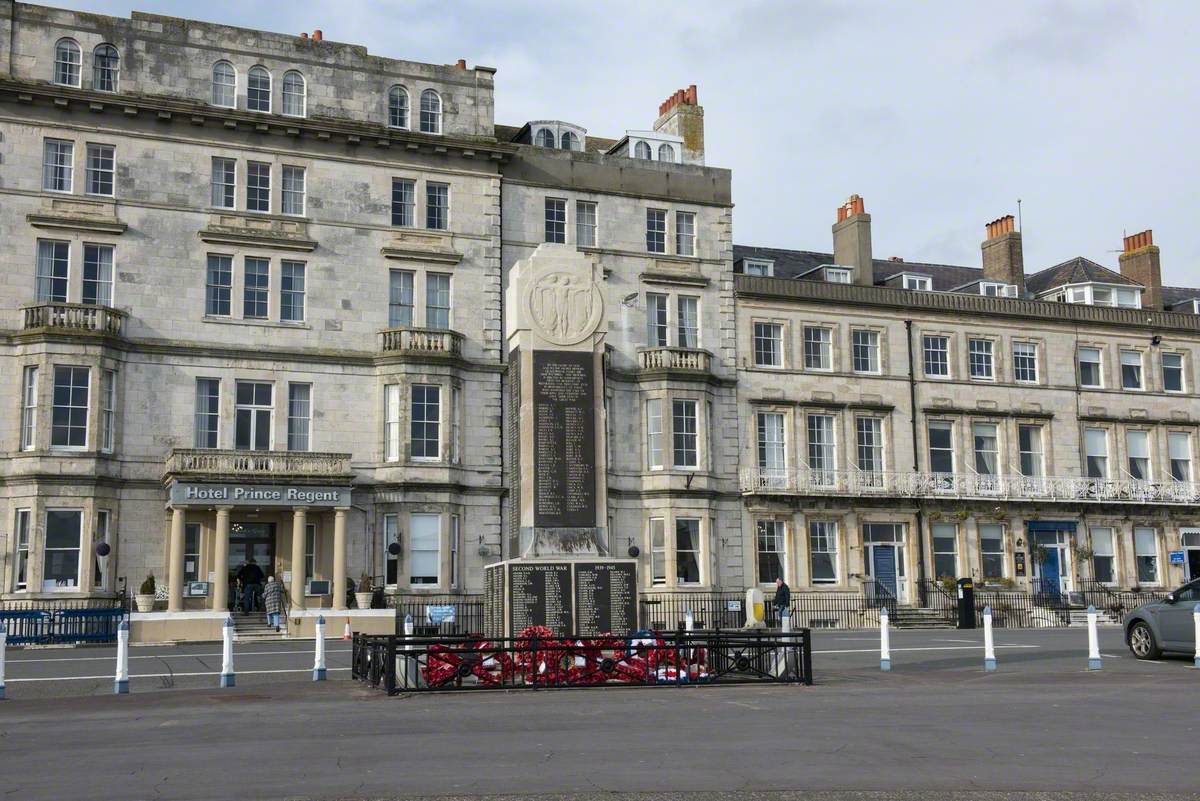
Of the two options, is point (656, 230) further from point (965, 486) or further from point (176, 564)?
point (176, 564)

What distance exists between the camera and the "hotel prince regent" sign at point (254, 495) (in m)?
36.8

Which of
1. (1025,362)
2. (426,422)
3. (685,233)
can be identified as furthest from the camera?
(1025,362)

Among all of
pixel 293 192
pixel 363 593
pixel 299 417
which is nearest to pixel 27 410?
pixel 299 417

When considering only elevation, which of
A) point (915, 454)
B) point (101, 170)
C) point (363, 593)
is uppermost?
point (101, 170)

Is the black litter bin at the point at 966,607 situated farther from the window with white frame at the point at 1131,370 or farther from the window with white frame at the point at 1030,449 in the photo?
the window with white frame at the point at 1131,370

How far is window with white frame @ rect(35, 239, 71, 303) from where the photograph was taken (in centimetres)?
3778

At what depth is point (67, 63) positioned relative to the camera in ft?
128

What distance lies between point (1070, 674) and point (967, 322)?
3001cm

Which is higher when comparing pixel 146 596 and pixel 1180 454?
pixel 1180 454

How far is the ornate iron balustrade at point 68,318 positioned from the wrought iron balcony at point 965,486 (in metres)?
22.0

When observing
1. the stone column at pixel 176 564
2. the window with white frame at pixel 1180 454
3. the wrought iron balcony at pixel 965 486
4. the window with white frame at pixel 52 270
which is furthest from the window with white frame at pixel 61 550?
the window with white frame at pixel 1180 454

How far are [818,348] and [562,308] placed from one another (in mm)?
26903

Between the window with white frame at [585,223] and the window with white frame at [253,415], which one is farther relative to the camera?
the window with white frame at [585,223]

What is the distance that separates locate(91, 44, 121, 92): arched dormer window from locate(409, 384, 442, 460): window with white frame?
13.1 m
